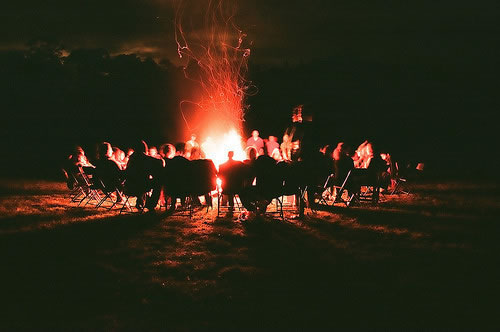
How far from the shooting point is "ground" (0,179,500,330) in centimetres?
432

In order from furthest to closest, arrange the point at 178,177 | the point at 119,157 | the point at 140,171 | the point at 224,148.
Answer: the point at 224,148, the point at 119,157, the point at 140,171, the point at 178,177

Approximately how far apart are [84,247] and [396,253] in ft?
15.1

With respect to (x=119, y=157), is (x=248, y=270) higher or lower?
lower

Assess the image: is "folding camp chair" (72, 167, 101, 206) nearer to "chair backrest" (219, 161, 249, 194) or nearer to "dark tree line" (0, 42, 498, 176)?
"chair backrest" (219, 161, 249, 194)

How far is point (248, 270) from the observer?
18.9 feet

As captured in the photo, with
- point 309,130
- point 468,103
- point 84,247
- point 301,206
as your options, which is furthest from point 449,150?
point 84,247

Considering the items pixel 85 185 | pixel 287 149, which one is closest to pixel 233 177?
pixel 85 185

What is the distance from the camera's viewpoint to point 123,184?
10.2 m

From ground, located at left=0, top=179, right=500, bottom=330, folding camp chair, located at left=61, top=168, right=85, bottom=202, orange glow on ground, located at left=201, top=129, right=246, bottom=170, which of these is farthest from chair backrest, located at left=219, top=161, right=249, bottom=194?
folding camp chair, located at left=61, top=168, right=85, bottom=202

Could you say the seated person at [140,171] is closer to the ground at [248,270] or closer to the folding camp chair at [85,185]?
the ground at [248,270]

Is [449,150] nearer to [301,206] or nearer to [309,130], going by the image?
[309,130]

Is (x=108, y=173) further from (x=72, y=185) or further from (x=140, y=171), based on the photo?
(x=72, y=185)

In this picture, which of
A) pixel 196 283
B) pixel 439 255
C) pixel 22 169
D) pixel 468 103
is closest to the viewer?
pixel 196 283

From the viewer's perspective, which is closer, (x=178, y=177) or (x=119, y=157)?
(x=178, y=177)
